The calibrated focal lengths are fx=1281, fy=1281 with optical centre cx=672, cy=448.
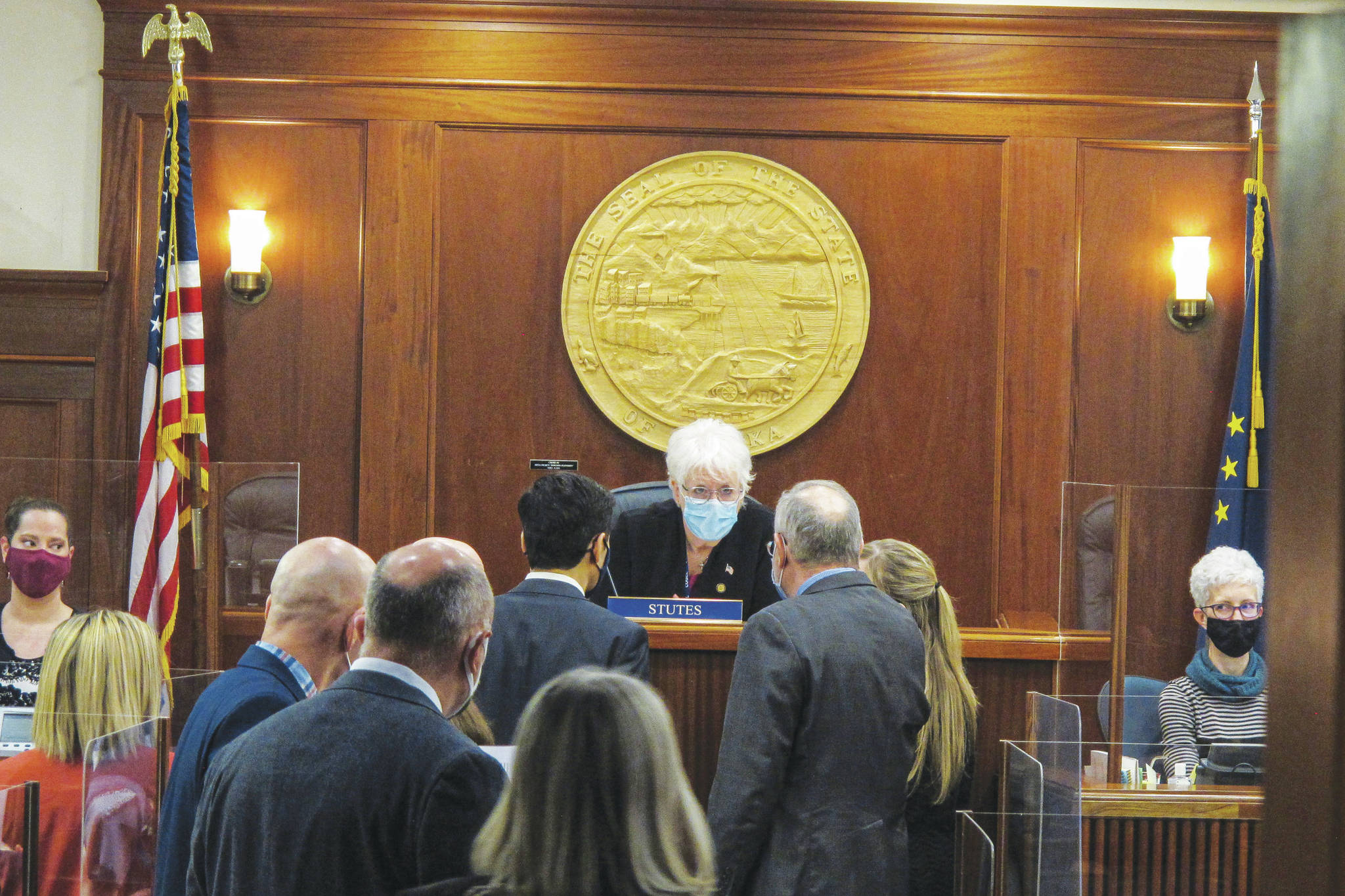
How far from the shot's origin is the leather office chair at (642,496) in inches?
185

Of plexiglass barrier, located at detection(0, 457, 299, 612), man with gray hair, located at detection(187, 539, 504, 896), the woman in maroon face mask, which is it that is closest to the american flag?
plexiglass barrier, located at detection(0, 457, 299, 612)

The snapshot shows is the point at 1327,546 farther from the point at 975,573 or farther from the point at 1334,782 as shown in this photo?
the point at 975,573

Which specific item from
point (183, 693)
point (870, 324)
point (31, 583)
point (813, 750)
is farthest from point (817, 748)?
point (870, 324)

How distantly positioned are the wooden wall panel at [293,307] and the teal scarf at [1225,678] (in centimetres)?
372

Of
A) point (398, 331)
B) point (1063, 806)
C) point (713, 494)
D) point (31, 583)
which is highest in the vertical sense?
point (398, 331)

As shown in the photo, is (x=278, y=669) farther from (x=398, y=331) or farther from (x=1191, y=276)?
(x=1191, y=276)

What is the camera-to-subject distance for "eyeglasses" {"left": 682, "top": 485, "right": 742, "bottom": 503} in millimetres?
4344

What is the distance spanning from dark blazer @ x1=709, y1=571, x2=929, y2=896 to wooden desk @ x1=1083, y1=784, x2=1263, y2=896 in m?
0.77

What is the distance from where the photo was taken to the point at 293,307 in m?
5.59

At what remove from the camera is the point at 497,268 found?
5.65m

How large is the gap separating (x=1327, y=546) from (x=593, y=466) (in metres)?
5.22

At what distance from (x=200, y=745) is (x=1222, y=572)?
87.9 inches

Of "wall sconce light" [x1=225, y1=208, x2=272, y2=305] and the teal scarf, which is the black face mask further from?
"wall sconce light" [x1=225, y1=208, x2=272, y2=305]

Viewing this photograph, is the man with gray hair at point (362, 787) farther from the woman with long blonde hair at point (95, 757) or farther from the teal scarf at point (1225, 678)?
the teal scarf at point (1225, 678)
